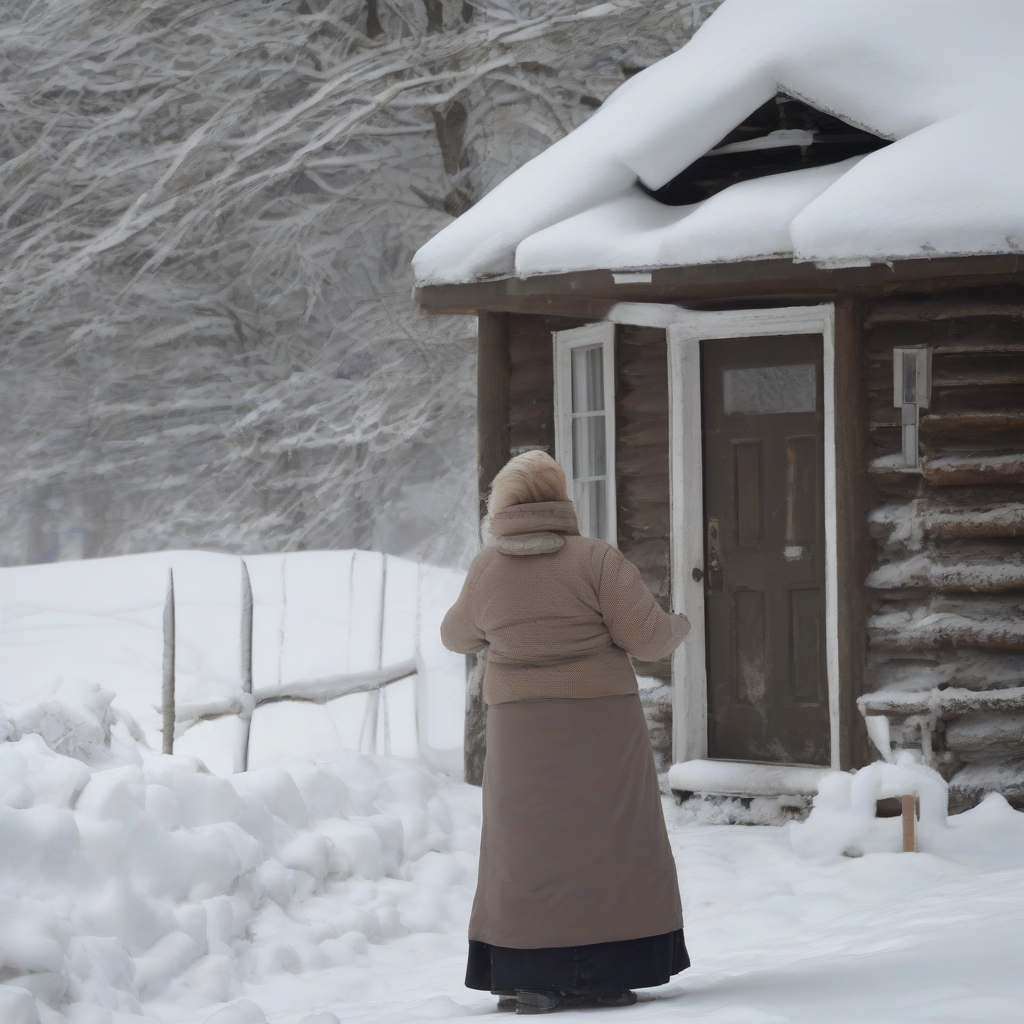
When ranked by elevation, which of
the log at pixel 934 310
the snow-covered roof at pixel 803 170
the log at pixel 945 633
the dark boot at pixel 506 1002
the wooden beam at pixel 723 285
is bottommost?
the dark boot at pixel 506 1002

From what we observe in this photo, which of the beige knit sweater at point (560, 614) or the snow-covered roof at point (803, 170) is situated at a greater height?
the snow-covered roof at point (803, 170)

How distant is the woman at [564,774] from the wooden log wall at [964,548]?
2916mm

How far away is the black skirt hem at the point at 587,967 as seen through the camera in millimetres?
3869

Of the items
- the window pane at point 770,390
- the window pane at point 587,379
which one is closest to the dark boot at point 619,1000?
the window pane at point 770,390

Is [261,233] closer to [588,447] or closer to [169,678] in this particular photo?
[588,447]

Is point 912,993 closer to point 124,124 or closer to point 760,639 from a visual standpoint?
point 760,639

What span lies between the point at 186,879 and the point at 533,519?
2.06m

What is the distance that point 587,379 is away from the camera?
784cm

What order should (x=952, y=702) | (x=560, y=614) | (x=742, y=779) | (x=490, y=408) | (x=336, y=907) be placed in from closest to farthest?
(x=560, y=614) < (x=336, y=907) < (x=952, y=702) < (x=742, y=779) < (x=490, y=408)

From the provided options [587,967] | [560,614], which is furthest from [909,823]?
[560,614]

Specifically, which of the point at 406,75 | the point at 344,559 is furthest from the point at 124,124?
the point at 344,559

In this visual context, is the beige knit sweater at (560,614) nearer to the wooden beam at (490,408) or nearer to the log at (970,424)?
the log at (970,424)

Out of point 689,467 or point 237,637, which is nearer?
point 689,467

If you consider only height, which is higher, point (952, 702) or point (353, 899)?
point (952, 702)
